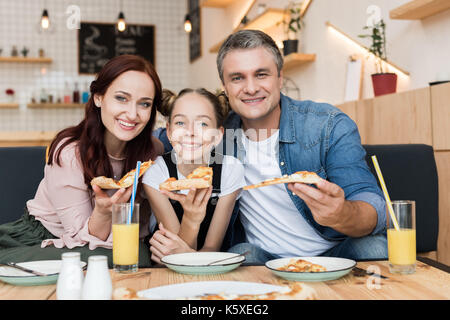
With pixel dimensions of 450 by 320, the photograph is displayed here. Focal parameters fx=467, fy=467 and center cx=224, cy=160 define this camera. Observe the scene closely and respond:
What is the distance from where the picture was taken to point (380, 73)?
2.67m

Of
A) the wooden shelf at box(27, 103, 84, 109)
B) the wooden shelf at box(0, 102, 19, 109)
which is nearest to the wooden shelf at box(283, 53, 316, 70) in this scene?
the wooden shelf at box(27, 103, 84, 109)

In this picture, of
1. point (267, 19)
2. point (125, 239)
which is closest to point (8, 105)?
point (267, 19)

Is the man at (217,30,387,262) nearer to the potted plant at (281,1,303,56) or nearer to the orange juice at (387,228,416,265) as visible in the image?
the orange juice at (387,228,416,265)

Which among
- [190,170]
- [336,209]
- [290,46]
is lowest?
[336,209]

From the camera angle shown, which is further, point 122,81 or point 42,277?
point 122,81

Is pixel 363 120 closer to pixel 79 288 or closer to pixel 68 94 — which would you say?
pixel 79 288

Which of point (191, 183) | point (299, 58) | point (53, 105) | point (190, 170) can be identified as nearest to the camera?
point (191, 183)

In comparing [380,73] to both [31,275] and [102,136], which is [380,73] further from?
[31,275]

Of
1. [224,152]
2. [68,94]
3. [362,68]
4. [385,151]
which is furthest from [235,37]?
[68,94]

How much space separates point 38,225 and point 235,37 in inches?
42.2

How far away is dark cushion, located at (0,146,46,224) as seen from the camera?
2.09 m

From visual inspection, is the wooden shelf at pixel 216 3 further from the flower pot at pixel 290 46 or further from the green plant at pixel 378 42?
the green plant at pixel 378 42

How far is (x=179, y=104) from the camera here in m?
1.85

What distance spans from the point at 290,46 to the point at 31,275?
3.04 meters
